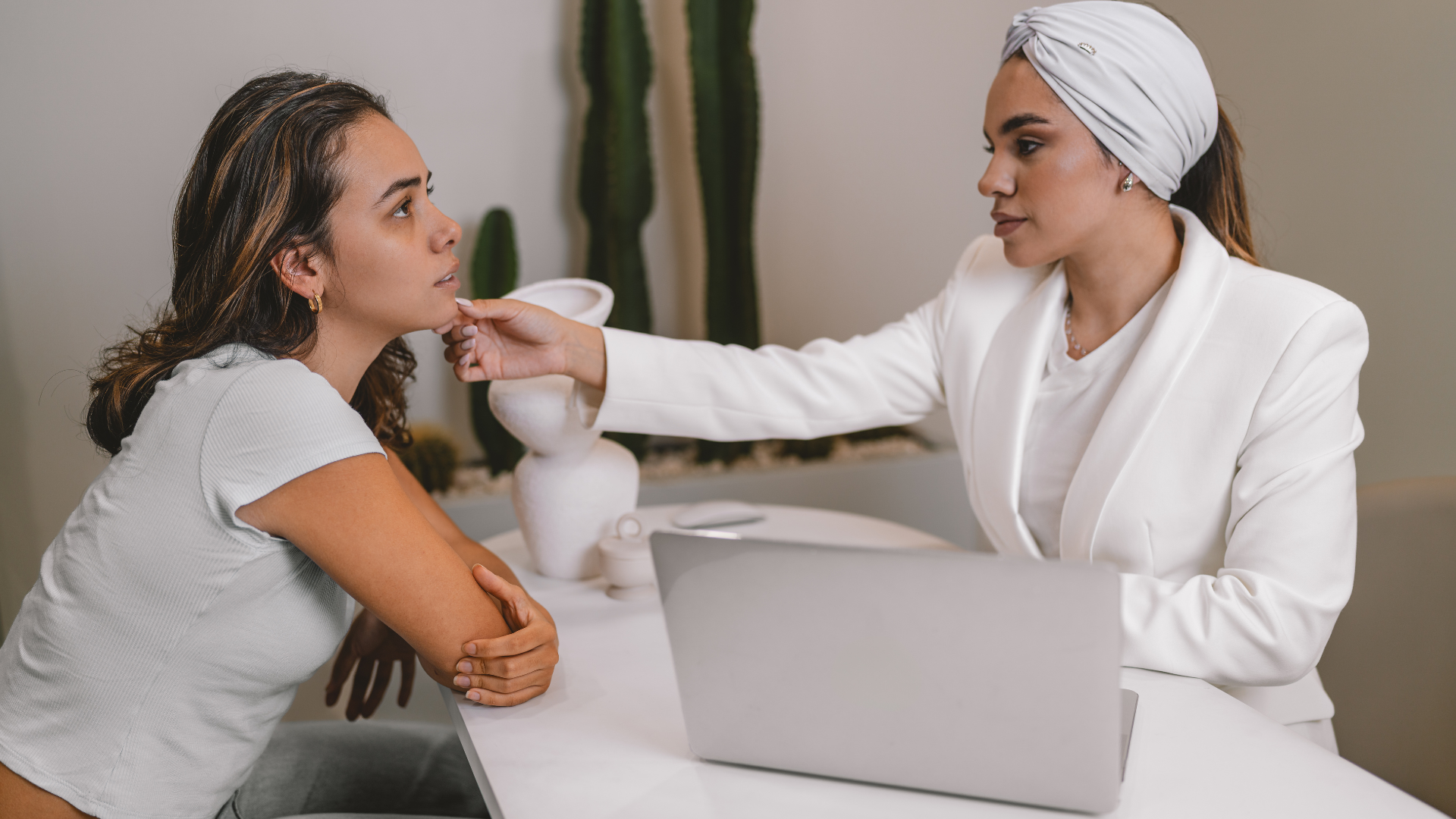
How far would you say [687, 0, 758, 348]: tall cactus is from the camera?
2.49 meters

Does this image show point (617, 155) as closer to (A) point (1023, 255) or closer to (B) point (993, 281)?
(B) point (993, 281)

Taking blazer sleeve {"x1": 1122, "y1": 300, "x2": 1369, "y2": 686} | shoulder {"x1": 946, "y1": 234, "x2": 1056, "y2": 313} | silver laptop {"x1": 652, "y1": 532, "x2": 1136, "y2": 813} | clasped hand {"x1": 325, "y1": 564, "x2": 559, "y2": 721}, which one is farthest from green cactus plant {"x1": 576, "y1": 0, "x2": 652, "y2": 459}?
silver laptop {"x1": 652, "y1": 532, "x2": 1136, "y2": 813}

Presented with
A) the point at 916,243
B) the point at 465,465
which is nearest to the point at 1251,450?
the point at 916,243

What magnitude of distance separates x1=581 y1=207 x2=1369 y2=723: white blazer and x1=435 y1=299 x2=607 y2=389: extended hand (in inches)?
1.4

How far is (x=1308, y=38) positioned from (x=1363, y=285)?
1.55 ft

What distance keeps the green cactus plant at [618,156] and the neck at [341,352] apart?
1379 mm

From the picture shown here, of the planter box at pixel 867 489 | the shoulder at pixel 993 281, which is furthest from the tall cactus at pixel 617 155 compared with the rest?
the shoulder at pixel 993 281

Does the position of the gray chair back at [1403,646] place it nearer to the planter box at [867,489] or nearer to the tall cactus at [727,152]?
the planter box at [867,489]

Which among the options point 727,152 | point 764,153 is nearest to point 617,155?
point 727,152

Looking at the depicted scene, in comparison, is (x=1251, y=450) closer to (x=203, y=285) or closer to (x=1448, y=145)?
(x=1448, y=145)

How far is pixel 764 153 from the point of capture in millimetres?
2938

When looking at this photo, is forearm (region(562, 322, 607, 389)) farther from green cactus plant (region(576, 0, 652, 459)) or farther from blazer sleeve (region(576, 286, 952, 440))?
green cactus plant (region(576, 0, 652, 459))

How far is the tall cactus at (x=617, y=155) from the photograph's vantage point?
2.45 metres

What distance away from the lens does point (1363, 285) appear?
1782mm
